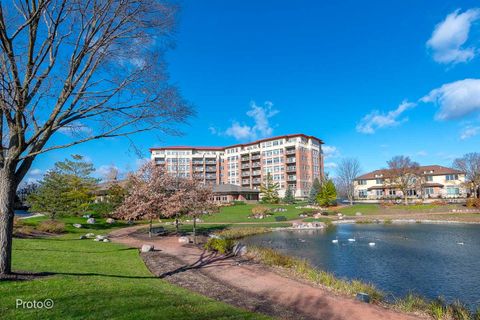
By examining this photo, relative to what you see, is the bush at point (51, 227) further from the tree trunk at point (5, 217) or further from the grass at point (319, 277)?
the tree trunk at point (5, 217)

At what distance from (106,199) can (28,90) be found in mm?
36074

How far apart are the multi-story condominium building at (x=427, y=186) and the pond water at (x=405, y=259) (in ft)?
131

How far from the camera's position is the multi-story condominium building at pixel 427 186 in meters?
66.7

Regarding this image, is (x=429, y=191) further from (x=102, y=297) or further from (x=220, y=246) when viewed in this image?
(x=102, y=297)

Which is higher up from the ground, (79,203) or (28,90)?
(28,90)

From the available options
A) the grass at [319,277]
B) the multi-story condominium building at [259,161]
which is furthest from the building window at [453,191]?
the grass at [319,277]

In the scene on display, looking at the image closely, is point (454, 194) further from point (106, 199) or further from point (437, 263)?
point (106, 199)

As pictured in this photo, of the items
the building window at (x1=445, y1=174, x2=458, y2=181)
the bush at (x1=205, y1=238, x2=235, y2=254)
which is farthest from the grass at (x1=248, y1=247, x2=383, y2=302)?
the building window at (x1=445, y1=174, x2=458, y2=181)

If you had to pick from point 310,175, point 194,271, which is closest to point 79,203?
point 194,271

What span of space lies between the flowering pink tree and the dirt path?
268 inches

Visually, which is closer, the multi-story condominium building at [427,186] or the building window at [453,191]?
the multi-story condominium building at [427,186]

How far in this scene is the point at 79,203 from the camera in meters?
34.6

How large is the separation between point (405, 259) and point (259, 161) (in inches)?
2675

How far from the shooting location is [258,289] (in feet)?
34.4
